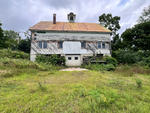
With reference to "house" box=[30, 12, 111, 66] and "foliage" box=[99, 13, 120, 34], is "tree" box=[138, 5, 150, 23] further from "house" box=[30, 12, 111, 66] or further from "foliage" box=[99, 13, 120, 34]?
"house" box=[30, 12, 111, 66]

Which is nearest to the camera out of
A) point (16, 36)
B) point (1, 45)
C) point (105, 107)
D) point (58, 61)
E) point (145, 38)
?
point (105, 107)

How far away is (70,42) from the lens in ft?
43.8

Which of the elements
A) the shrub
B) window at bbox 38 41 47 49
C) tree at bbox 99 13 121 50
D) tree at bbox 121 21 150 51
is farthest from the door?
tree at bbox 99 13 121 50

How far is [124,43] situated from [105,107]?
16372mm

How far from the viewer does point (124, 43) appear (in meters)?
15.3

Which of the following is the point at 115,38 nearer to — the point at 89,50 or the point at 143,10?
the point at 143,10

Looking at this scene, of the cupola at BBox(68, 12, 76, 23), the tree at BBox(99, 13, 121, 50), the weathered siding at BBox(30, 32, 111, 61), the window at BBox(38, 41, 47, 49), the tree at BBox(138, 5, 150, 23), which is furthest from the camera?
the tree at BBox(99, 13, 121, 50)

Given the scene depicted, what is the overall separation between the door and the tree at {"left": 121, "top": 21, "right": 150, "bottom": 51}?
983 cm

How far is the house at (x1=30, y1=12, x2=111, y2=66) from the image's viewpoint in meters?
12.7

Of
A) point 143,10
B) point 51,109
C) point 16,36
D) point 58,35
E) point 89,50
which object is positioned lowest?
point 51,109

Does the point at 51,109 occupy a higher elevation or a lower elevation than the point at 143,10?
lower

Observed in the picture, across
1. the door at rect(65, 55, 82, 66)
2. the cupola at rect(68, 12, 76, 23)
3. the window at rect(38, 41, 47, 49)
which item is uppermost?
the cupola at rect(68, 12, 76, 23)

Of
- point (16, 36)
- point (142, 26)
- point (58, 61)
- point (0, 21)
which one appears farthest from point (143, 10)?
point (16, 36)

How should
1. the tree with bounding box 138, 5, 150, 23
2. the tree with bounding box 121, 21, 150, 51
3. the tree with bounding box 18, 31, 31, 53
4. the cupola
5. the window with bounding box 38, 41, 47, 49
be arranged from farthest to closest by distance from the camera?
the tree with bounding box 138, 5, 150, 23 → the tree with bounding box 18, 31, 31, 53 → the cupola → the tree with bounding box 121, 21, 150, 51 → the window with bounding box 38, 41, 47, 49
